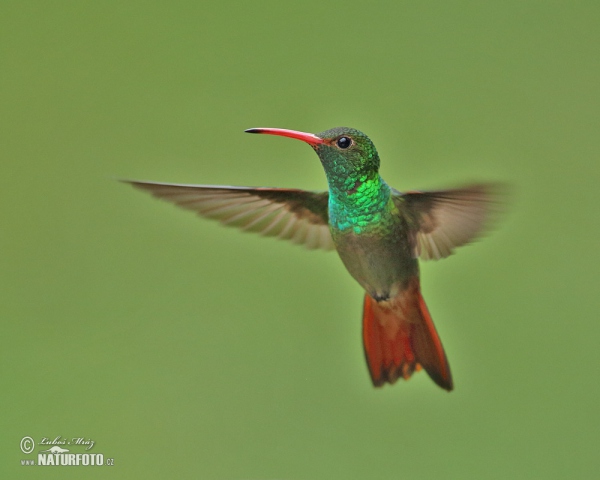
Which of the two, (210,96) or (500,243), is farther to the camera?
(210,96)

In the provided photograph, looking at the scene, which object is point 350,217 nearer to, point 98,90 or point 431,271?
point 431,271

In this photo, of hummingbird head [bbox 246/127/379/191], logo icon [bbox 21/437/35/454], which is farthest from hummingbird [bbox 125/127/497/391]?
logo icon [bbox 21/437/35/454]

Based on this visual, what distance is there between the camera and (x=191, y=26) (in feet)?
6.27

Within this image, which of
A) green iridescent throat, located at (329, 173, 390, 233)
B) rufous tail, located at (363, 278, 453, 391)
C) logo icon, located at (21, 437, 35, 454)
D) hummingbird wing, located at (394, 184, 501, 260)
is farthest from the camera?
logo icon, located at (21, 437, 35, 454)

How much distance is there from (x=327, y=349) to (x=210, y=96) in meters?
0.72

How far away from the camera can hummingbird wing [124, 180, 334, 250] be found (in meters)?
0.97

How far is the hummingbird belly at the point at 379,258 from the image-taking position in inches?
37.4

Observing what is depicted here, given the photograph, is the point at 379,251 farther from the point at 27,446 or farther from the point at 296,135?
the point at 27,446

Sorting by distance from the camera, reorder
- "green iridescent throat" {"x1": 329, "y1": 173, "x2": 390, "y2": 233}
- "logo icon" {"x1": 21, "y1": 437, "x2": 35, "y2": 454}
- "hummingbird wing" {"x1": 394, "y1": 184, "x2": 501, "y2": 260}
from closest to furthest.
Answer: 1. "hummingbird wing" {"x1": 394, "y1": 184, "x2": 501, "y2": 260}
2. "green iridescent throat" {"x1": 329, "y1": 173, "x2": 390, "y2": 233}
3. "logo icon" {"x1": 21, "y1": 437, "x2": 35, "y2": 454}

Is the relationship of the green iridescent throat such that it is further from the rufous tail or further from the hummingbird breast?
the rufous tail

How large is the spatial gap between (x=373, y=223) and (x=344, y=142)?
0.12 m

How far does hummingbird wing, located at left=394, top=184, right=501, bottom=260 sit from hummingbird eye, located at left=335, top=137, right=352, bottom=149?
10cm

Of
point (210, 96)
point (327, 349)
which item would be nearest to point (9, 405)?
point (327, 349)

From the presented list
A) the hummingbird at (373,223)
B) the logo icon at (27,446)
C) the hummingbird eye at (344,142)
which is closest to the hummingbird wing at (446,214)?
the hummingbird at (373,223)
